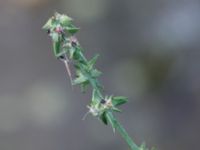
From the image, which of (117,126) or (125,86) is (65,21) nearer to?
(117,126)

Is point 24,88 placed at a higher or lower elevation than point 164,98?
higher

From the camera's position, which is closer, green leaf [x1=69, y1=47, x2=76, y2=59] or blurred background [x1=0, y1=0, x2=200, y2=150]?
green leaf [x1=69, y1=47, x2=76, y2=59]

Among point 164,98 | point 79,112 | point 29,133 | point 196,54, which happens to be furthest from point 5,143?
point 196,54

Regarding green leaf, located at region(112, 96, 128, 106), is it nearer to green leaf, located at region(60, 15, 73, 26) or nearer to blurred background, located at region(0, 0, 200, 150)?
green leaf, located at region(60, 15, 73, 26)

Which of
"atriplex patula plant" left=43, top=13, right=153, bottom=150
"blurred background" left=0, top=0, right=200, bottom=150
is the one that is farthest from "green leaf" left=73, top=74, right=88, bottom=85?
"blurred background" left=0, top=0, right=200, bottom=150

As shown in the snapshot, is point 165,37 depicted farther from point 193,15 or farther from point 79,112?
point 79,112

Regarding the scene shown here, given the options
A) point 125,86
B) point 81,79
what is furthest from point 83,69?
point 125,86

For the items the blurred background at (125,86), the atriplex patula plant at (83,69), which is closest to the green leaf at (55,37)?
the atriplex patula plant at (83,69)
